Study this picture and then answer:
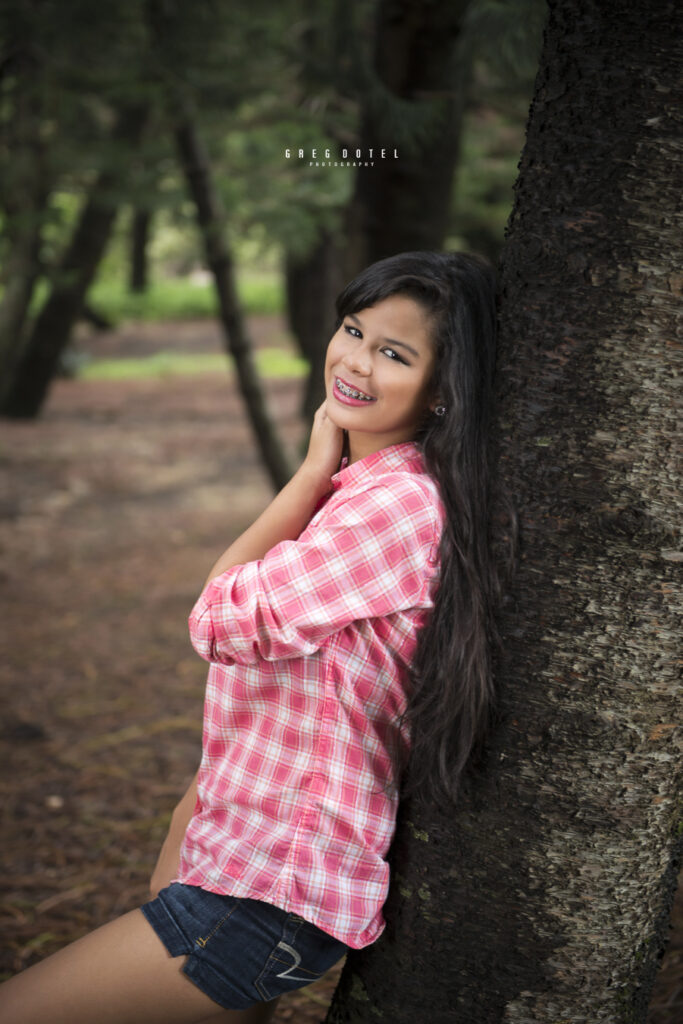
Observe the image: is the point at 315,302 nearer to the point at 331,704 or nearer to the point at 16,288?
the point at 16,288

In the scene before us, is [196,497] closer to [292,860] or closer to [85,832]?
[85,832]

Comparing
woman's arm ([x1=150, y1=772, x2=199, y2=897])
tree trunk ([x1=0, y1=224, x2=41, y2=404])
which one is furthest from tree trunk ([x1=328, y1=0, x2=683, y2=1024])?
tree trunk ([x1=0, y1=224, x2=41, y2=404])

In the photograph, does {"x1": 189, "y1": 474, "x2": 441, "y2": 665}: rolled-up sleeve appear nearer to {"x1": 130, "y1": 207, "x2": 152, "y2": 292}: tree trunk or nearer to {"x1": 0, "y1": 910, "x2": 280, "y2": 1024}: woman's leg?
{"x1": 0, "y1": 910, "x2": 280, "y2": 1024}: woman's leg

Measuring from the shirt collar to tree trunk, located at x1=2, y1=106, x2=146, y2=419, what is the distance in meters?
8.02

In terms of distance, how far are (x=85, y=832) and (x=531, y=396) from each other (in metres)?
2.60

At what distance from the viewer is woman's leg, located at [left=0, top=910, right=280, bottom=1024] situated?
1470 mm

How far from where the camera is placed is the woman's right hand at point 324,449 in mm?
1701

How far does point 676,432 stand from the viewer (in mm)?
1416

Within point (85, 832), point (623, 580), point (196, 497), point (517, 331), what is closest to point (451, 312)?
point (517, 331)

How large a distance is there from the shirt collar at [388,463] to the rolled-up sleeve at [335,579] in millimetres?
101

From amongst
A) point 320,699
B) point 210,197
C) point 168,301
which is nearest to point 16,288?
point 210,197

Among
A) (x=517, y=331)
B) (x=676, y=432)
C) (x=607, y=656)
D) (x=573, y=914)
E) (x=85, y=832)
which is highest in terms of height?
(x=517, y=331)

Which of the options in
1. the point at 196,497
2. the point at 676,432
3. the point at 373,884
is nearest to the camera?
the point at 676,432

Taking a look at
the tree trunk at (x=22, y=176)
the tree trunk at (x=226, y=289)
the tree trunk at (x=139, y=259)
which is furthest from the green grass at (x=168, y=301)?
the tree trunk at (x=22, y=176)
